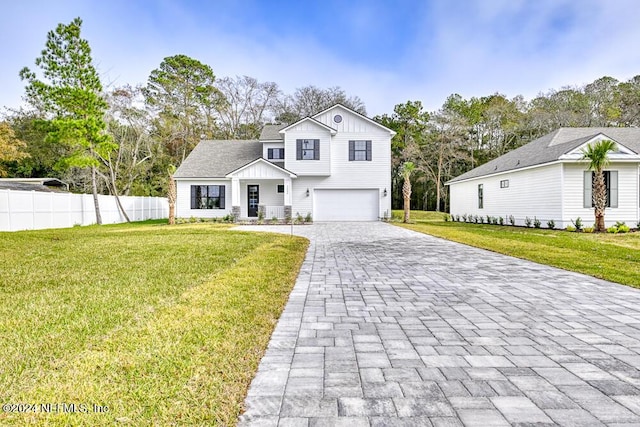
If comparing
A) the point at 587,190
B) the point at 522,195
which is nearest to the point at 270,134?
the point at 522,195

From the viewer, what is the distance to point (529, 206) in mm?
16906

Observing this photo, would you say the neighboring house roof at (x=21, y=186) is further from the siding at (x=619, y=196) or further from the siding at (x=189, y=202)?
the siding at (x=619, y=196)

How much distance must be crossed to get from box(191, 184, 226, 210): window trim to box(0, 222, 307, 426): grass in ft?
49.3

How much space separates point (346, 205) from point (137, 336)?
63.3 feet

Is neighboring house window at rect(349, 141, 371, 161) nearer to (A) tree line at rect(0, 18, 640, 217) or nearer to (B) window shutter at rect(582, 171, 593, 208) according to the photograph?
(B) window shutter at rect(582, 171, 593, 208)

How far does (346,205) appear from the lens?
72.6 ft

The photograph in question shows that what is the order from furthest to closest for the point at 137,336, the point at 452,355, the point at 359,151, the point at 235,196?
the point at 359,151 → the point at 235,196 → the point at 137,336 → the point at 452,355

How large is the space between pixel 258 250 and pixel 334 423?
23.2 ft

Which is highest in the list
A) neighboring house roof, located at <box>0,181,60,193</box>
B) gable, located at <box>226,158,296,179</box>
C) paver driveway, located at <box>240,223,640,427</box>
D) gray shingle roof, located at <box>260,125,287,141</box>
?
gray shingle roof, located at <box>260,125,287,141</box>

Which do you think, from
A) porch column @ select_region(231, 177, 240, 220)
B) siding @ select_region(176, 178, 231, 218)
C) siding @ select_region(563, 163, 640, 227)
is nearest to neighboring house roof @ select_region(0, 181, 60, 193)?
siding @ select_region(176, 178, 231, 218)

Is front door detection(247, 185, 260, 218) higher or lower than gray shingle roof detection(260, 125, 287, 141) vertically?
lower

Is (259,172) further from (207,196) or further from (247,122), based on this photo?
(247,122)

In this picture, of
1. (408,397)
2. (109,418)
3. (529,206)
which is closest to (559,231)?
(529,206)

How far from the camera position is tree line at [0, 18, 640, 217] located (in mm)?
28891
